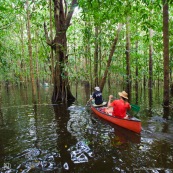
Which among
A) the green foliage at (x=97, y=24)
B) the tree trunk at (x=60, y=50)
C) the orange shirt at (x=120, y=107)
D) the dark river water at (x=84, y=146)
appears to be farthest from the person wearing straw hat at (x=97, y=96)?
the orange shirt at (x=120, y=107)

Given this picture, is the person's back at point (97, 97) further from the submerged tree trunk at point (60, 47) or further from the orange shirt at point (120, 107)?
the orange shirt at point (120, 107)

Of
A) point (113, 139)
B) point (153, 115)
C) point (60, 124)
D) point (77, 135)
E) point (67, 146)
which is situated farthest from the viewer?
point (153, 115)

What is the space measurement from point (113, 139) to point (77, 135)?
1.36 metres

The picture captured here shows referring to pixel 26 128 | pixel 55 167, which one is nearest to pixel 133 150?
pixel 55 167

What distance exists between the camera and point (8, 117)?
10.3 metres

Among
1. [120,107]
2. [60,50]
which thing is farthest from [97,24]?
[120,107]

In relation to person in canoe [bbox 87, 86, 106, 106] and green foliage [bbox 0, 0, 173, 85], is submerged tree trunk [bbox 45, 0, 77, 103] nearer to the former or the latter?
green foliage [bbox 0, 0, 173, 85]

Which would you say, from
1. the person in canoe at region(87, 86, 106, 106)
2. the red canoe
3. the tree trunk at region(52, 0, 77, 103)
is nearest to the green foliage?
the tree trunk at region(52, 0, 77, 103)

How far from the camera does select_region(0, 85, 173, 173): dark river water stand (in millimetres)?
4711

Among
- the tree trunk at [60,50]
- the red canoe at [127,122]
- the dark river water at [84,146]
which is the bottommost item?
the dark river water at [84,146]

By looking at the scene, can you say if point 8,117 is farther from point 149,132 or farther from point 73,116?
point 149,132

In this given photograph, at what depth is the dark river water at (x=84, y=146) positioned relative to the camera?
4.71 m

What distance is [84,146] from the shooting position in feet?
19.8

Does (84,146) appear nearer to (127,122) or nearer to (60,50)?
(127,122)
